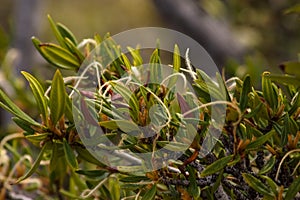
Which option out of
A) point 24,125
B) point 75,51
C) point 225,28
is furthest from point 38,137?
point 225,28

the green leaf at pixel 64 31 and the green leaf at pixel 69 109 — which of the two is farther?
the green leaf at pixel 64 31

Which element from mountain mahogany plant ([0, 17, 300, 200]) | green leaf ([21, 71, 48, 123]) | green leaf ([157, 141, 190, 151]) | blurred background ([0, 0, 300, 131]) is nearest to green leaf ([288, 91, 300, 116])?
mountain mahogany plant ([0, 17, 300, 200])

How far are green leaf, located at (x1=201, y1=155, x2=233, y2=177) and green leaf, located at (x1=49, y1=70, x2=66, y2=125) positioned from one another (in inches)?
5.2

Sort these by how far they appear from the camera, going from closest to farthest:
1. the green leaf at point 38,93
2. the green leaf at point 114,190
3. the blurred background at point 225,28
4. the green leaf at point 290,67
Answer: the green leaf at point 290,67
the green leaf at point 38,93
the green leaf at point 114,190
the blurred background at point 225,28

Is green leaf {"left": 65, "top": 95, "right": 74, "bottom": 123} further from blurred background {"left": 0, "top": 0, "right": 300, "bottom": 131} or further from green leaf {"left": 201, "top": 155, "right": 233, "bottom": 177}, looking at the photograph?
blurred background {"left": 0, "top": 0, "right": 300, "bottom": 131}

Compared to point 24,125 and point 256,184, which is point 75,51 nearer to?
point 24,125

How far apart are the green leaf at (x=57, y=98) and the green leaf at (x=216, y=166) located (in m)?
0.13

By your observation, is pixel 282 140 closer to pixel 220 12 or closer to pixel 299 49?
pixel 299 49

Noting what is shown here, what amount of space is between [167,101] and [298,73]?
12 cm

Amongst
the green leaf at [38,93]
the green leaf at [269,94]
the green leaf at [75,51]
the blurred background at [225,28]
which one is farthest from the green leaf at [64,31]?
the blurred background at [225,28]

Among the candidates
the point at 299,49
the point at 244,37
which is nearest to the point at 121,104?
the point at 299,49

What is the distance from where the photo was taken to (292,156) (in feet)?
1.61

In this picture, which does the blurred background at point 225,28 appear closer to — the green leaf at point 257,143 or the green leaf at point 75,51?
the green leaf at point 75,51

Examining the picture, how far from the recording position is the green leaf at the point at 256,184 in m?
0.45
